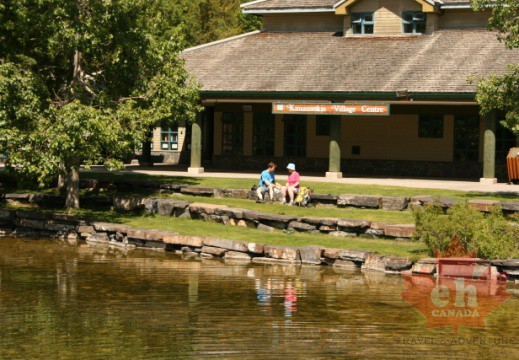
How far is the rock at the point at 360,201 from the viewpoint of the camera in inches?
1097

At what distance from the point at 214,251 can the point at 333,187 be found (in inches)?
332

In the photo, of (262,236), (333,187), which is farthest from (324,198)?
(262,236)

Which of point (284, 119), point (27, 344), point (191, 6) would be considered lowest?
point (27, 344)

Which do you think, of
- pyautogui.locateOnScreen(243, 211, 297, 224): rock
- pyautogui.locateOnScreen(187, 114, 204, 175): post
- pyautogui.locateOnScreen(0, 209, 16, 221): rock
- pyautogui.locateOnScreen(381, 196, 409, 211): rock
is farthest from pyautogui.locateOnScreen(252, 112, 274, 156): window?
pyautogui.locateOnScreen(0, 209, 16, 221): rock

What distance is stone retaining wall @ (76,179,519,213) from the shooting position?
25.6 meters

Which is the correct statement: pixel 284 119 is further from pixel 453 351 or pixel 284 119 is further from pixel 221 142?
pixel 453 351

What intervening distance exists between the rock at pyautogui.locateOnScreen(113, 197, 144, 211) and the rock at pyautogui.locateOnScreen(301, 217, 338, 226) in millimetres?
5973

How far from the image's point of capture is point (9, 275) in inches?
805

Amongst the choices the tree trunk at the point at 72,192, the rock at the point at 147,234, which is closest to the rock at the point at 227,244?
the rock at the point at 147,234

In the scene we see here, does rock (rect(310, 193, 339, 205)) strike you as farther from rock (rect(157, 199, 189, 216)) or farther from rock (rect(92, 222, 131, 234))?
rock (rect(92, 222, 131, 234))

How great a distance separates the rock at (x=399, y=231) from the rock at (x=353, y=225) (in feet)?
2.20

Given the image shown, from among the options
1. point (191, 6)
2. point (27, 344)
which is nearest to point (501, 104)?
point (27, 344)

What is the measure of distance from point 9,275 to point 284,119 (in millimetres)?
22718

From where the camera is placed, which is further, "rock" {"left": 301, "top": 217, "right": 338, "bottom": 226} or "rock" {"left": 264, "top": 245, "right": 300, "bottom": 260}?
"rock" {"left": 301, "top": 217, "right": 338, "bottom": 226}
